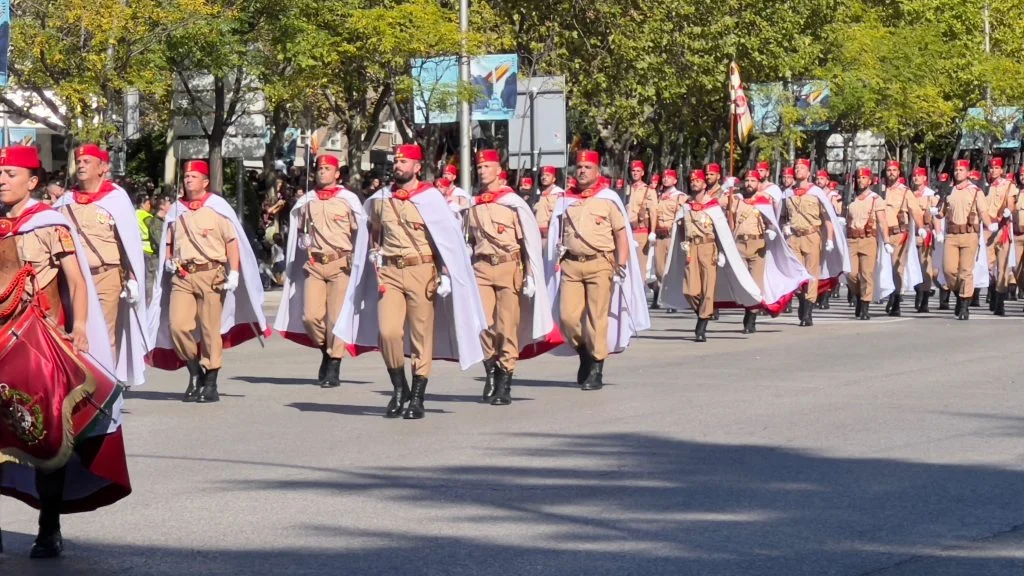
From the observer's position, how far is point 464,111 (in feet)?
103

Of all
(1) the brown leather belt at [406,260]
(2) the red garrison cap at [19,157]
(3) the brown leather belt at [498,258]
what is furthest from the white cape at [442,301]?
(2) the red garrison cap at [19,157]

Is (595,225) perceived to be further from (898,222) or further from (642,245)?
(642,245)

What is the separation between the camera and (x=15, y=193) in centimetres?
779

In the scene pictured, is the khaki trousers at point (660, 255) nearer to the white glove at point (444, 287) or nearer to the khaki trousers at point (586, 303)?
the khaki trousers at point (586, 303)

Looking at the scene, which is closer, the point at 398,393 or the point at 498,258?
the point at 398,393

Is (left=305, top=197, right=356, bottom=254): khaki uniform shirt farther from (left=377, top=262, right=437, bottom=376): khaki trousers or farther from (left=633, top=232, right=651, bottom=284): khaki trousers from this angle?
(left=633, top=232, right=651, bottom=284): khaki trousers

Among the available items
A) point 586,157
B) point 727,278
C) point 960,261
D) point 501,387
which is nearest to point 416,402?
point 501,387

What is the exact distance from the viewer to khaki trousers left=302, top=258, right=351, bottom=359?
599 inches

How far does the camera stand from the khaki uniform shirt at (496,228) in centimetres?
1347

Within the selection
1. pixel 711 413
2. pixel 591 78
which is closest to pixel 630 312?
pixel 711 413

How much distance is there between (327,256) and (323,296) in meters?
0.34

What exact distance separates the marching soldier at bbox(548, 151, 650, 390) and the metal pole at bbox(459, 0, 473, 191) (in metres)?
15.5

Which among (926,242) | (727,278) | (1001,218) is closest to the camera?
(727,278)

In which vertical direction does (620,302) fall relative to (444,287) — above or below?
below
